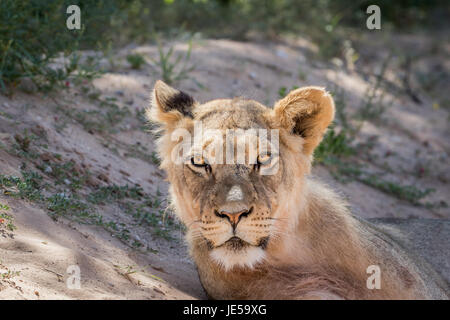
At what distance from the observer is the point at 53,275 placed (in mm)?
4055

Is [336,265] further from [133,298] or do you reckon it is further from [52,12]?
[52,12]

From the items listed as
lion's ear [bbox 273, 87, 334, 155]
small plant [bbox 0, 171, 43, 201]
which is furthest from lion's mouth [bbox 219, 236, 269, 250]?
small plant [bbox 0, 171, 43, 201]

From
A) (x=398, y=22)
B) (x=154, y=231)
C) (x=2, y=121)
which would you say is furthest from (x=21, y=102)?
(x=398, y=22)

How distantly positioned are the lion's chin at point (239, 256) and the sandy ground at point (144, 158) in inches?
20.7

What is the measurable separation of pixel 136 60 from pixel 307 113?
16.6ft

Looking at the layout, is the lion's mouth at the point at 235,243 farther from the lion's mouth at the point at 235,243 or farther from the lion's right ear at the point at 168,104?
the lion's right ear at the point at 168,104

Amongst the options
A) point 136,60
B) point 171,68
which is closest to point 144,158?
point 171,68

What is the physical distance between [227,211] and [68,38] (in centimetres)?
430

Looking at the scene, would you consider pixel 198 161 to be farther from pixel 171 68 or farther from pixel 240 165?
pixel 171 68

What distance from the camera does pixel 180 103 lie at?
4941 millimetres

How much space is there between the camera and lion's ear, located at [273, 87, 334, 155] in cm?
446

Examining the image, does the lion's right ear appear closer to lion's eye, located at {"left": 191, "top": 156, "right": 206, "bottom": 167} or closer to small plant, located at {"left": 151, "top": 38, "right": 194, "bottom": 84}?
lion's eye, located at {"left": 191, "top": 156, "right": 206, "bottom": 167}

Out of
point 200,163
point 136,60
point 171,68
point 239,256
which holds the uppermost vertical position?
point 136,60

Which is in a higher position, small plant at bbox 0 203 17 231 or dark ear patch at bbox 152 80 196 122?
dark ear patch at bbox 152 80 196 122
